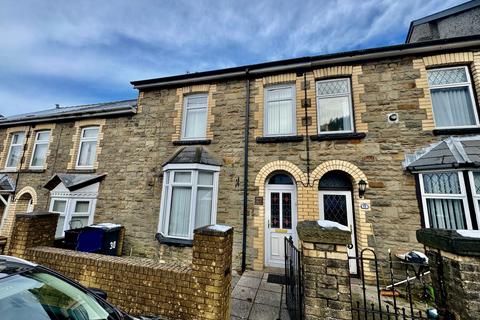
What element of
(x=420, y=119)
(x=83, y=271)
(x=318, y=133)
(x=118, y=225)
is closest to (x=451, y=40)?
(x=420, y=119)

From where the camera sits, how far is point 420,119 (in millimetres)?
5469

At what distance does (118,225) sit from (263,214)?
5039 millimetres

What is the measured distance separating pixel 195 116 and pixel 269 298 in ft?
20.4

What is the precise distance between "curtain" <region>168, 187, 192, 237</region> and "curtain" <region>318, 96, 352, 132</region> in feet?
16.2

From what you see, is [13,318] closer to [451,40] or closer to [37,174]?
[451,40]

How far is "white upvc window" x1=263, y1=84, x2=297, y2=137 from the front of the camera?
21.8 ft

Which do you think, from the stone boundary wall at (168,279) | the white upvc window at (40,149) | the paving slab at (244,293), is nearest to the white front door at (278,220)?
the paving slab at (244,293)

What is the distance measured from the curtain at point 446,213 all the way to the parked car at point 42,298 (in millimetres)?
6534

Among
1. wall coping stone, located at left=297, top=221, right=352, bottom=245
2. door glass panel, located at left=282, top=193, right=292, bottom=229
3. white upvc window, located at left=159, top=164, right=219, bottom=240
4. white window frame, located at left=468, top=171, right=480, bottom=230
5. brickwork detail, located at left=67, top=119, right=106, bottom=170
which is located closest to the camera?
wall coping stone, located at left=297, top=221, right=352, bottom=245

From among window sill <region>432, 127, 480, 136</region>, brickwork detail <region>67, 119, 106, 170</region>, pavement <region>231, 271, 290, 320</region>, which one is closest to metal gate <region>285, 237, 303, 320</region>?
pavement <region>231, 271, 290, 320</region>

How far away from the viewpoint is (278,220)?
6.21 m

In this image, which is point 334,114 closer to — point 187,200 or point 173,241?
point 187,200

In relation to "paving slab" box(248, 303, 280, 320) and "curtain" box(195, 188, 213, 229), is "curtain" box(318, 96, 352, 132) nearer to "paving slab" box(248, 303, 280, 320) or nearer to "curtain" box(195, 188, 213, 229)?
"curtain" box(195, 188, 213, 229)

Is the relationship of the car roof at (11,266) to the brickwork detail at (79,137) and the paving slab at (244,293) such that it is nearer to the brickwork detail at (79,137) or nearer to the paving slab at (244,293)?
the paving slab at (244,293)
